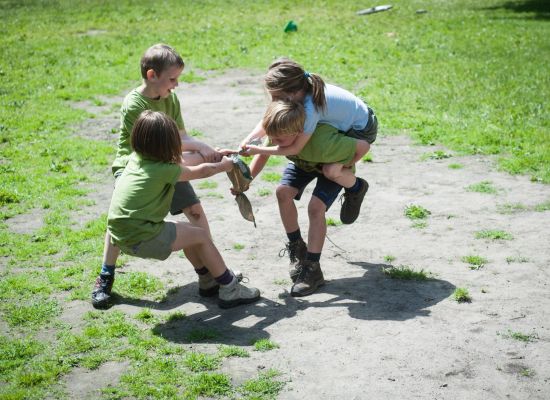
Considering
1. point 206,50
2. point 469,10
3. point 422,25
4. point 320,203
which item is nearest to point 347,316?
point 320,203

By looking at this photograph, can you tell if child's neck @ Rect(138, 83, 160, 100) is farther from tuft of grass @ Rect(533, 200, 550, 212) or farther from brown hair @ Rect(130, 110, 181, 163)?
tuft of grass @ Rect(533, 200, 550, 212)

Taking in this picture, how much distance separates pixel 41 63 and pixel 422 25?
9.37 m

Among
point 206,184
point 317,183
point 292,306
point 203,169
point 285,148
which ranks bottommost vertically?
point 292,306

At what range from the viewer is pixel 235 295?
5.52 metres

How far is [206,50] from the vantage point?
15977 mm

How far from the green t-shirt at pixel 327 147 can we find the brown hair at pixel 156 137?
1.06 m

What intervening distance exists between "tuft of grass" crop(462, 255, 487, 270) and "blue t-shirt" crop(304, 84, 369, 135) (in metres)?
1.47

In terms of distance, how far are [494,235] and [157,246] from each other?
10.5ft

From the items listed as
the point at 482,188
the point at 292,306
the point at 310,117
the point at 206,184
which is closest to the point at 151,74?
the point at 310,117

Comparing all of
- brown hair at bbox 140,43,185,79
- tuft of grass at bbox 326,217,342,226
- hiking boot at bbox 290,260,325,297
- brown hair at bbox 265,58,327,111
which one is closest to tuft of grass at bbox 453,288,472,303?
hiking boot at bbox 290,260,325,297

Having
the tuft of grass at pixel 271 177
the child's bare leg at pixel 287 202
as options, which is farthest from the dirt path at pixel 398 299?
the child's bare leg at pixel 287 202

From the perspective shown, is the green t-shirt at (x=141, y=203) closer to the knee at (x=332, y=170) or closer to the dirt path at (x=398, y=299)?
the dirt path at (x=398, y=299)

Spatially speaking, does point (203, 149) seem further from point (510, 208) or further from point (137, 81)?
point (137, 81)

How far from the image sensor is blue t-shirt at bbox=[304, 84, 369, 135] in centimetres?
541
